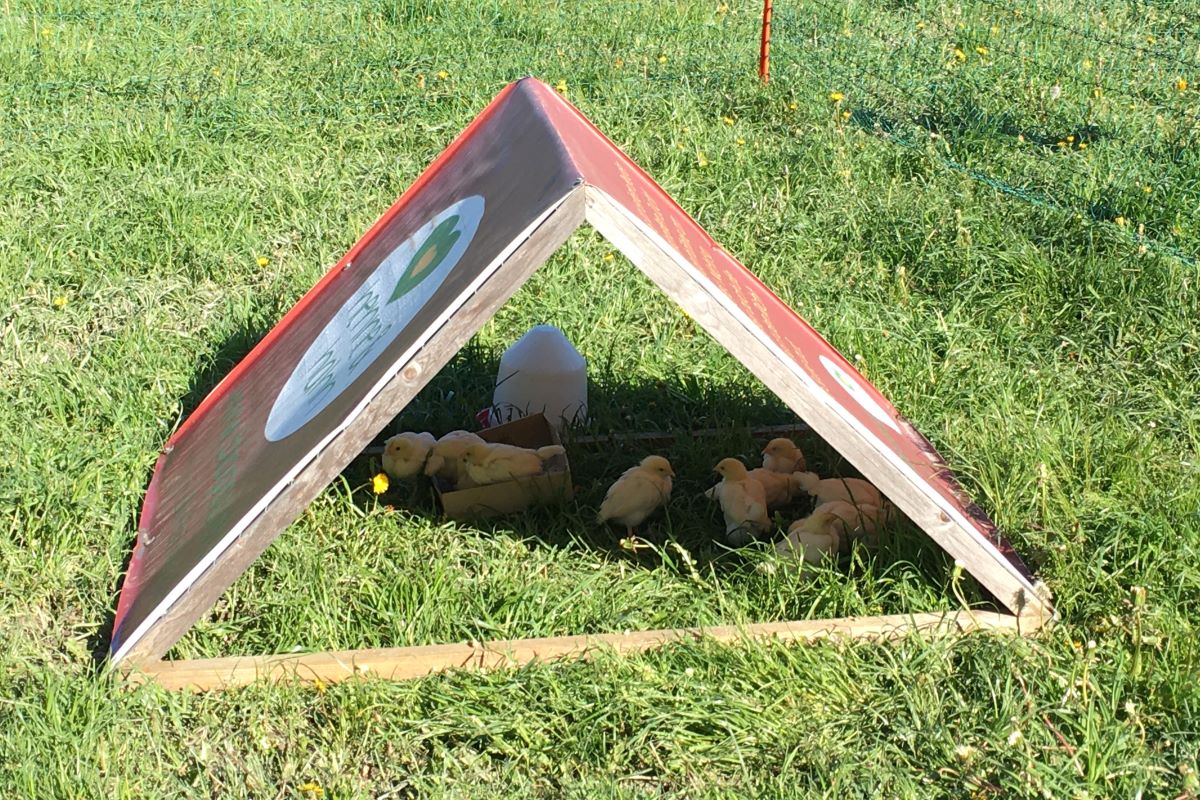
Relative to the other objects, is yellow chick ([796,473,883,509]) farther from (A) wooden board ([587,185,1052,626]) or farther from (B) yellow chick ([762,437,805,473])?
(A) wooden board ([587,185,1052,626])

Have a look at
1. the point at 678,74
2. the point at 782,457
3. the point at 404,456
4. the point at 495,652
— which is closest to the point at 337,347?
the point at 404,456

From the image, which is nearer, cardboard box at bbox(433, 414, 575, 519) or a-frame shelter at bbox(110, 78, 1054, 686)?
a-frame shelter at bbox(110, 78, 1054, 686)

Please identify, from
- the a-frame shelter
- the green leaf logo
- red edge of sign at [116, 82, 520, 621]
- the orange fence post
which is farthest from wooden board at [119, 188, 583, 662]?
the orange fence post

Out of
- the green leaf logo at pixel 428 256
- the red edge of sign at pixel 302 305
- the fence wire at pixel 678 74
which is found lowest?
the fence wire at pixel 678 74

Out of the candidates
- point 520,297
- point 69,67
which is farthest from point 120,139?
point 520,297

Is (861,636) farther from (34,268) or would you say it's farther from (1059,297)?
(34,268)

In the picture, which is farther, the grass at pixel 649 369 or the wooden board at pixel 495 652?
the wooden board at pixel 495 652

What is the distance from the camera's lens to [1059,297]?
174 inches

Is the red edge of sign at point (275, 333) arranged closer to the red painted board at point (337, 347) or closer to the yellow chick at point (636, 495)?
the red painted board at point (337, 347)

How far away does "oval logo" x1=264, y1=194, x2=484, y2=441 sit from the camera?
2.68 metres

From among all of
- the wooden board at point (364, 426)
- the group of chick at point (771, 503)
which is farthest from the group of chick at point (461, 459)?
the wooden board at point (364, 426)

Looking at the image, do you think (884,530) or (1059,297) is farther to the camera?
(1059,297)

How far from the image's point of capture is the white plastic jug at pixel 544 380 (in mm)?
3732

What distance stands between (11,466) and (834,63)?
459 centimetres
